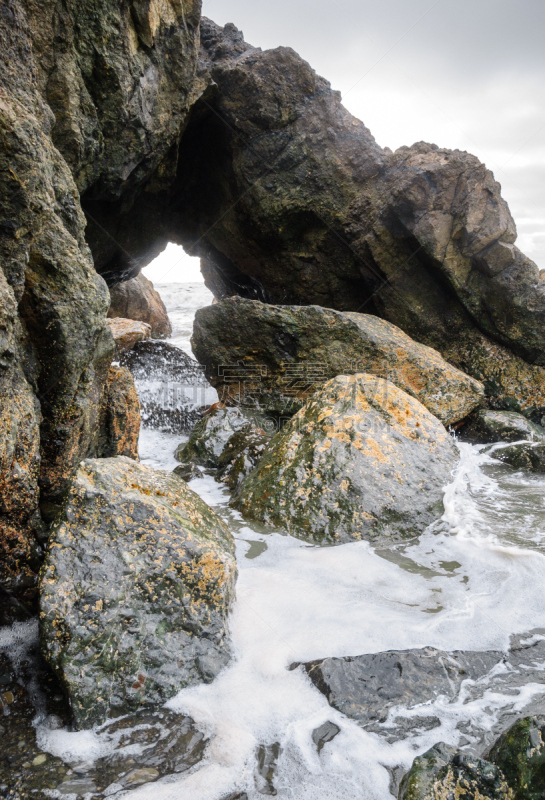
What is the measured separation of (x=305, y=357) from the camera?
5785 mm

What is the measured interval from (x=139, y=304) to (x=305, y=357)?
710cm

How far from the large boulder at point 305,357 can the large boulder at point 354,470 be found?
157cm

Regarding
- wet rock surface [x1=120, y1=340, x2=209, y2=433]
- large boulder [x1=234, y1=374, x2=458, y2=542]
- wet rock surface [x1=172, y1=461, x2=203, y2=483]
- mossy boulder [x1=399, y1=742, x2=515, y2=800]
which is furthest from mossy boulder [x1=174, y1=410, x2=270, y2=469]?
mossy boulder [x1=399, y1=742, x2=515, y2=800]

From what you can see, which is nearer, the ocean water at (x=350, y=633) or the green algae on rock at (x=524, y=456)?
the ocean water at (x=350, y=633)

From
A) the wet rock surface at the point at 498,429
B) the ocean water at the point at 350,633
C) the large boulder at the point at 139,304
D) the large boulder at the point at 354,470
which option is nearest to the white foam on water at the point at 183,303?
the large boulder at the point at 139,304

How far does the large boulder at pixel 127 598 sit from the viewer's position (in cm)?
183

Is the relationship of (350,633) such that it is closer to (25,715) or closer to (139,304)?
(25,715)

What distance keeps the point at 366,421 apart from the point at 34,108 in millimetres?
2945

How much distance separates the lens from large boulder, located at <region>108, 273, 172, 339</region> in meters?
11.1

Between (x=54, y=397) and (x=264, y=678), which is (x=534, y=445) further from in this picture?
(x=54, y=397)

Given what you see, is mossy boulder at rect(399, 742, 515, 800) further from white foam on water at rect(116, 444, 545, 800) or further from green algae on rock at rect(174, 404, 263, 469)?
green algae on rock at rect(174, 404, 263, 469)

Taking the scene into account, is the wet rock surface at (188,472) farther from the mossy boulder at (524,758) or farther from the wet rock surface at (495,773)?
the mossy boulder at (524,758)

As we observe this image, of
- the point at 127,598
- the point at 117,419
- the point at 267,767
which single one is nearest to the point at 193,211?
the point at 117,419

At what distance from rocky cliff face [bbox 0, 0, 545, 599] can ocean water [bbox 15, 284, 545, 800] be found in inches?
44.7
